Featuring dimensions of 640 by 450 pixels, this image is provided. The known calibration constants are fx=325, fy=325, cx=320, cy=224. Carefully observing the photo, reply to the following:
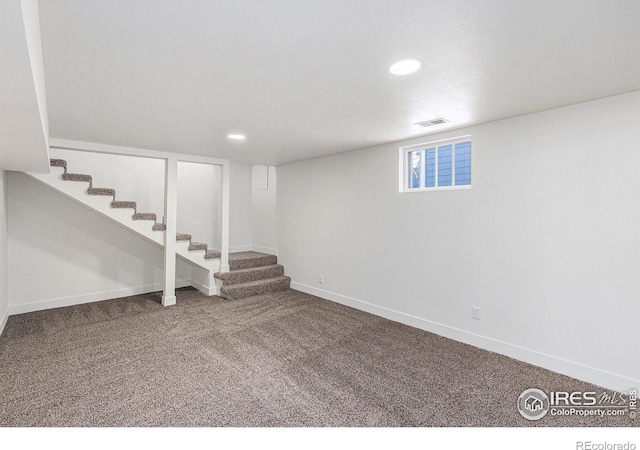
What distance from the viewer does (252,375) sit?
2.68 metres

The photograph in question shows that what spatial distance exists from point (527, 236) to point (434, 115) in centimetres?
137

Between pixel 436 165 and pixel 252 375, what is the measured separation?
2946 mm

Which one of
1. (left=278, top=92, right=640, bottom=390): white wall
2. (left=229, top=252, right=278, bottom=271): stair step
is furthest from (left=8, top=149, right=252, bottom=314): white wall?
(left=278, top=92, right=640, bottom=390): white wall

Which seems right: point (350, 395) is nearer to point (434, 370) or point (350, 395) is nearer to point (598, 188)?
point (434, 370)

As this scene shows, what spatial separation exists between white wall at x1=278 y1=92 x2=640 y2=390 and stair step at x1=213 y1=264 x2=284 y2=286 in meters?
1.82

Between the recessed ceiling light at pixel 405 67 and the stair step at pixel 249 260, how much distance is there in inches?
167

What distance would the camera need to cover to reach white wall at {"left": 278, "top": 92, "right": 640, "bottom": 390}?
245cm

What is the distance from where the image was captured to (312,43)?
5.58 ft

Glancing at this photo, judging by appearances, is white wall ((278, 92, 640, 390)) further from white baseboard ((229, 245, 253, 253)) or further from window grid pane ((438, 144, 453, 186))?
white baseboard ((229, 245, 253, 253))

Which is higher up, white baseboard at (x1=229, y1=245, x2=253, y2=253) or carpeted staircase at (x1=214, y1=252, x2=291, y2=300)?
white baseboard at (x1=229, y1=245, x2=253, y2=253)

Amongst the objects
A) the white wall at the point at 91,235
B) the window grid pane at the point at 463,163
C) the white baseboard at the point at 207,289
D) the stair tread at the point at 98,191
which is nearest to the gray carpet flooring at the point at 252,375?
the white wall at the point at 91,235

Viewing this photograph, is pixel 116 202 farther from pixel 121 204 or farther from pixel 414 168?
pixel 414 168

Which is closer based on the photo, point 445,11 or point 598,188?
point 445,11
